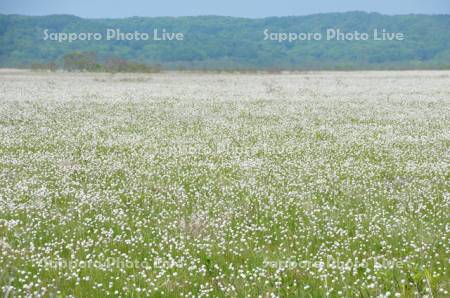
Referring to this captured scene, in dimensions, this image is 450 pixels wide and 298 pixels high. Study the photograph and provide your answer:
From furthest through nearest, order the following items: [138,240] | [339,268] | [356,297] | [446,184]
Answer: [446,184], [138,240], [339,268], [356,297]

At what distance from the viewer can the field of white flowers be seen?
285 inches

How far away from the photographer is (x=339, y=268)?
7.27m

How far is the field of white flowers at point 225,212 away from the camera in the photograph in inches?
285

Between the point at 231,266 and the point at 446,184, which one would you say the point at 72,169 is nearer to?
the point at 231,266

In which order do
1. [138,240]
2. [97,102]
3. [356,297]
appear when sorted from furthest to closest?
1. [97,102]
2. [138,240]
3. [356,297]

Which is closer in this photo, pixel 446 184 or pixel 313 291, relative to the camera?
pixel 313 291

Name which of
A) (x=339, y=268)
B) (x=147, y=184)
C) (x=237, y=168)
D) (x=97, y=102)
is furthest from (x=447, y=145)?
(x=97, y=102)

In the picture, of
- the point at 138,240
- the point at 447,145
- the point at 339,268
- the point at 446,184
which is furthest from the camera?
the point at 447,145

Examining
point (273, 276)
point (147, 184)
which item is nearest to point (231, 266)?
point (273, 276)

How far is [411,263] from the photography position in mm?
7523

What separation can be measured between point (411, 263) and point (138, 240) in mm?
4610

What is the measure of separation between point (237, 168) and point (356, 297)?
344 inches

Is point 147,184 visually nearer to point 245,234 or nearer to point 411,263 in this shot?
point 245,234

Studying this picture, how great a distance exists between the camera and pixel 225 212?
1047 cm
